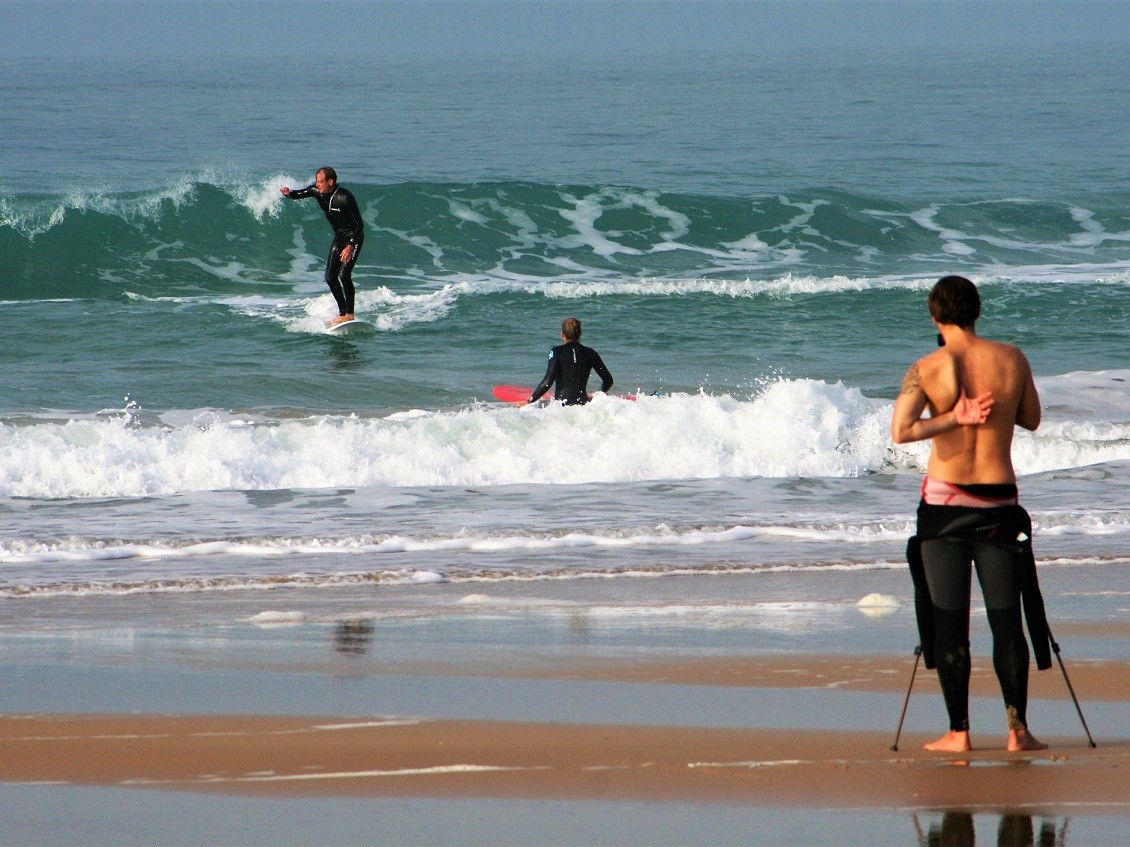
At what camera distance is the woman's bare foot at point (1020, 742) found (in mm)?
4273

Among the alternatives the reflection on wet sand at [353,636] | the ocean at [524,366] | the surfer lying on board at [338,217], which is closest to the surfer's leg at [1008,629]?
the ocean at [524,366]

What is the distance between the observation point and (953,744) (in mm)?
4301

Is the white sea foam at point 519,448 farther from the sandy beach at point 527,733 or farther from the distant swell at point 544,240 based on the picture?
the distant swell at point 544,240

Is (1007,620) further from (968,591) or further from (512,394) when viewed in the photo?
(512,394)

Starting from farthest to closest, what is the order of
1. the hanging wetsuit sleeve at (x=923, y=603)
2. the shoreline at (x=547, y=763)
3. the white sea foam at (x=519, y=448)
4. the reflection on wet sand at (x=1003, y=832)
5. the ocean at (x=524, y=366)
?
1. the white sea foam at (x=519, y=448)
2. the ocean at (x=524, y=366)
3. the hanging wetsuit sleeve at (x=923, y=603)
4. the shoreline at (x=547, y=763)
5. the reflection on wet sand at (x=1003, y=832)

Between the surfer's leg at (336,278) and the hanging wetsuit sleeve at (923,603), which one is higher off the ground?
the surfer's leg at (336,278)

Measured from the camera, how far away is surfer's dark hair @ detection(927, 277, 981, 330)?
4.16m

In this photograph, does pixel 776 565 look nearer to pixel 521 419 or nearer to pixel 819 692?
pixel 819 692

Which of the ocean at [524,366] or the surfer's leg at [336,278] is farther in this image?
the surfer's leg at [336,278]

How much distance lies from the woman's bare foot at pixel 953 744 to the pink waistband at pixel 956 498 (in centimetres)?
65

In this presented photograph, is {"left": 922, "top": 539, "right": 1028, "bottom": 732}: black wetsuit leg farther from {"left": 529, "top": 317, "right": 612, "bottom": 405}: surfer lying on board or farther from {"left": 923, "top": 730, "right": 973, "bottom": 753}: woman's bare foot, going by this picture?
{"left": 529, "top": 317, "right": 612, "bottom": 405}: surfer lying on board

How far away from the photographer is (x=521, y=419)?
39.1ft

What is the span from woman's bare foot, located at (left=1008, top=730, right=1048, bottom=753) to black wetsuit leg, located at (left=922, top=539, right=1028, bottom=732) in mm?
24

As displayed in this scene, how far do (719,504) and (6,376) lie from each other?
28.9ft
